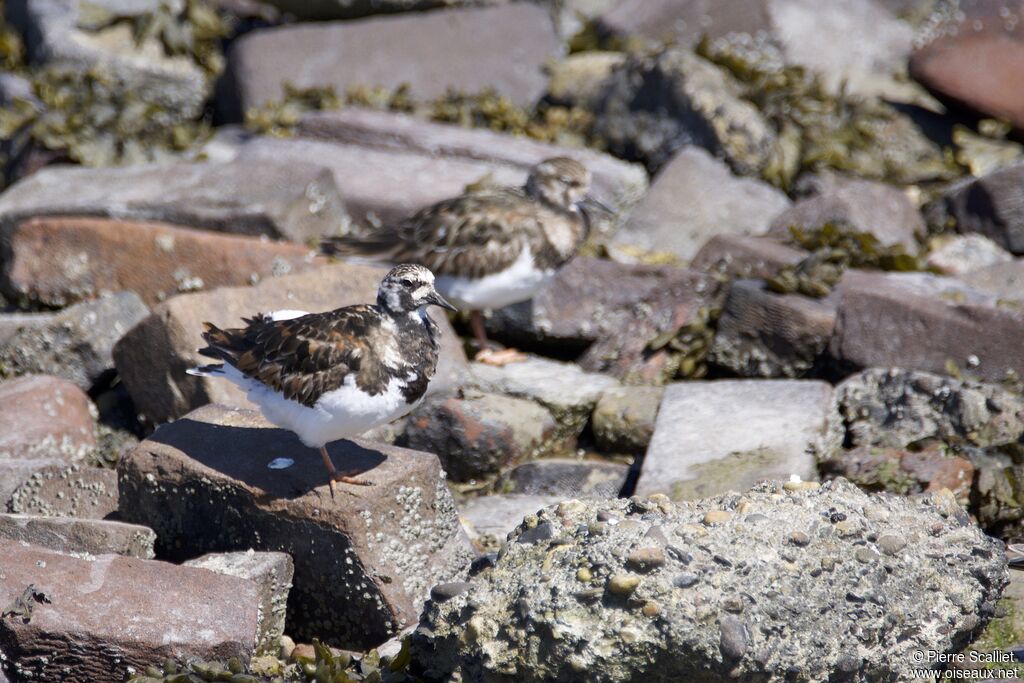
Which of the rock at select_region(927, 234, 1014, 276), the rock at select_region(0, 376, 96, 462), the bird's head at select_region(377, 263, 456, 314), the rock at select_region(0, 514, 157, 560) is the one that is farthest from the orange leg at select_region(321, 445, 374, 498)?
the rock at select_region(927, 234, 1014, 276)

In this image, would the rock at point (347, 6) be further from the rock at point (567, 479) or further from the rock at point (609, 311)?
the rock at point (567, 479)

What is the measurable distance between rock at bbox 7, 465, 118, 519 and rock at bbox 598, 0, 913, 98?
25.3 feet

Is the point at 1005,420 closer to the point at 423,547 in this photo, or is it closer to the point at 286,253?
the point at 423,547

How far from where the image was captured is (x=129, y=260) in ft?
27.7

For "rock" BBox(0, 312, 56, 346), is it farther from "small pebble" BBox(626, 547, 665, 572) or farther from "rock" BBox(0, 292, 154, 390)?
"small pebble" BBox(626, 547, 665, 572)

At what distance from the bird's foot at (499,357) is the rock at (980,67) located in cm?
546

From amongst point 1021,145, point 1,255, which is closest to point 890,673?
point 1,255

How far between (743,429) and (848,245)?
8.85 ft

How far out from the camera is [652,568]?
4.36 m

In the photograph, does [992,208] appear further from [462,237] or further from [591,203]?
[462,237]

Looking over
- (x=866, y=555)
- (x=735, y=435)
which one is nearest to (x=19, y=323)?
(x=735, y=435)

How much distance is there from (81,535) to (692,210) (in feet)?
20.0

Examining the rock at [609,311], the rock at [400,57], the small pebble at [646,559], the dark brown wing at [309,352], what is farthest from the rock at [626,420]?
the rock at [400,57]

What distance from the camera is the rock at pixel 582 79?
11.6 m
